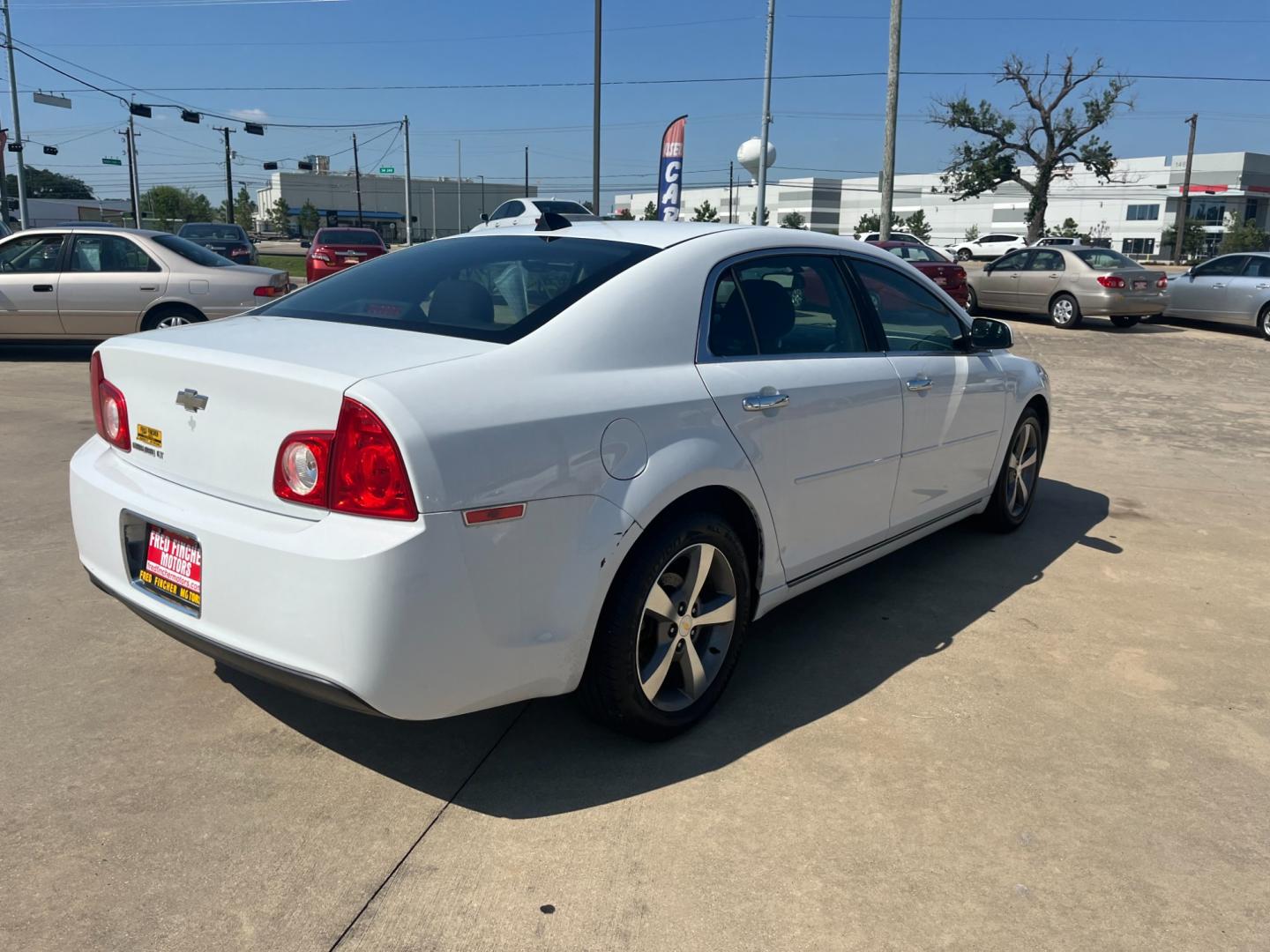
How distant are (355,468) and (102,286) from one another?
9.83 m

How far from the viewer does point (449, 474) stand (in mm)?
2408

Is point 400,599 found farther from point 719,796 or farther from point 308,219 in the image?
point 308,219

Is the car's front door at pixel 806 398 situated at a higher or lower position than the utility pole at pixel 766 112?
lower

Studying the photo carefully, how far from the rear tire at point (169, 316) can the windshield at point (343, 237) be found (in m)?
11.2

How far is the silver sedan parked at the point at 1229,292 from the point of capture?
56.7ft

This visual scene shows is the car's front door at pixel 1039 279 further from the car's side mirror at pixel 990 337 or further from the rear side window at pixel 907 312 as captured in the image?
the rear side window at pixel 907 312

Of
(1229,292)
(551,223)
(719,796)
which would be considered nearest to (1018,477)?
(551,223)

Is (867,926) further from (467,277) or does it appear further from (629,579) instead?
(467,277)

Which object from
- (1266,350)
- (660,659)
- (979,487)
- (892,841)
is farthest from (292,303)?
(1266,350)

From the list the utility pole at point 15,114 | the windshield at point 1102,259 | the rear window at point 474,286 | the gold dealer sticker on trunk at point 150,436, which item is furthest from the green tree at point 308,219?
the gold dealer sticker on trunk at point 150,436

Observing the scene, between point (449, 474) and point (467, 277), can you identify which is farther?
point (467, 277)

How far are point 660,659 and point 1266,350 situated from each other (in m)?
16.2

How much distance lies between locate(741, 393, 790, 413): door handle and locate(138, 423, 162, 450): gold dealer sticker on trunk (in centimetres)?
178

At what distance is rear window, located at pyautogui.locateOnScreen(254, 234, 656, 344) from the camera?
302cm
